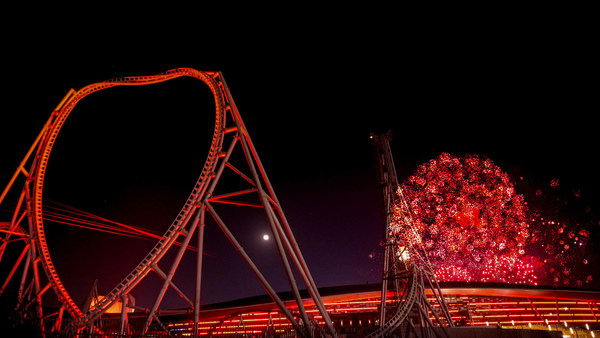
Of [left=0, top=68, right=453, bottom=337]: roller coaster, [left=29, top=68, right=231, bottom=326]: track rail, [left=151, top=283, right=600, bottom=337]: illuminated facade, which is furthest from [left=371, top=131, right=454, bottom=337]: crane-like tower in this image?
[left=29, top=68, right=231, bottom=326]: track rail

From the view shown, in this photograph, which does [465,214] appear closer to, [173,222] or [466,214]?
[466,214]

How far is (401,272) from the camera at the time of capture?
19.1 metres

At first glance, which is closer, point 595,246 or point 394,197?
point 394,197

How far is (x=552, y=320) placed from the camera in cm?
2470

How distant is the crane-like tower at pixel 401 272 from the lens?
16.9 m

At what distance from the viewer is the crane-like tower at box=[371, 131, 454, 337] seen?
16938 mm

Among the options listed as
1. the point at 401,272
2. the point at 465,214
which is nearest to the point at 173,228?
the point at 401,272

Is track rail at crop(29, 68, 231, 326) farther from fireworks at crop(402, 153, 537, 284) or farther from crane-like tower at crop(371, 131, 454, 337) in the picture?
fireworks at crop(402, 153, 537, 284)

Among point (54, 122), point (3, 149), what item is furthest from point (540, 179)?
point (3, 149)

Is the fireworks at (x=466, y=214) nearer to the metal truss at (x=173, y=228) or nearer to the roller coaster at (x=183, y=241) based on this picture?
the roller coaster at (x=183, y=241)

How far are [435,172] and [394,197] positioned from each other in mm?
6672

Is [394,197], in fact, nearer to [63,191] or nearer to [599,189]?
[599,189]

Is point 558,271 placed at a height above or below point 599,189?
below

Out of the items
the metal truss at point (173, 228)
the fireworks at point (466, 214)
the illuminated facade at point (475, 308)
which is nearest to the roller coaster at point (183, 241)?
the metal truss at point (173, 228)
